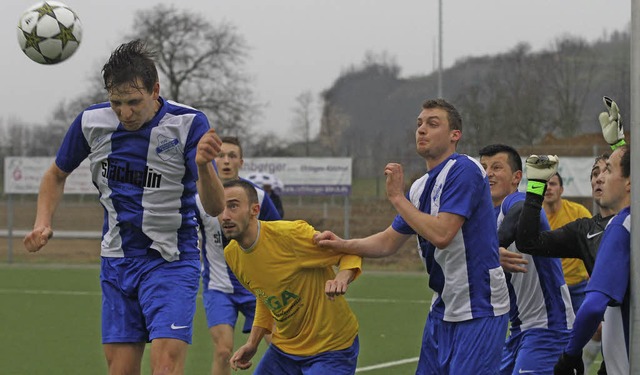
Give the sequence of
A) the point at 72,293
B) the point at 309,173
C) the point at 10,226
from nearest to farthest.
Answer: the point at 72,293, the point at 309,173, the point at 10,226

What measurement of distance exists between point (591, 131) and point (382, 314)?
68.8 feet

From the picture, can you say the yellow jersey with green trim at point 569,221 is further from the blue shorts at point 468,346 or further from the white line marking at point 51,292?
the white line marking at point 51,292

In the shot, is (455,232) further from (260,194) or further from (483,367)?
(260,194)

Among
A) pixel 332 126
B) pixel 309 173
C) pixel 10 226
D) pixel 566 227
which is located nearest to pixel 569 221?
pixel 566 227

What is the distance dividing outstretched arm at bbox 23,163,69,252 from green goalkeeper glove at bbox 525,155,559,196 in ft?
8.34

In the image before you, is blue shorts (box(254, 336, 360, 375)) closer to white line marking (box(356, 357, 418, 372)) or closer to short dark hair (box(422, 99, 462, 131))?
short dark hair (box(422, 99, 462, 131))

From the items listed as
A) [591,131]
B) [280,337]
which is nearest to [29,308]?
[280,337]

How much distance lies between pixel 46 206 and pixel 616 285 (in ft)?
10.7

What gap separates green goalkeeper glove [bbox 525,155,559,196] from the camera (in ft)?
15.8

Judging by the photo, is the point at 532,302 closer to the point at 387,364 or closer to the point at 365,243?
the point at 365,243

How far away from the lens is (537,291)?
21.6 feet

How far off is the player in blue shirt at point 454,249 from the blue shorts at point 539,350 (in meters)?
1.12

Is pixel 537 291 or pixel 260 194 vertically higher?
pixel 260 194

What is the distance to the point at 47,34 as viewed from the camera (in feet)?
21.6
